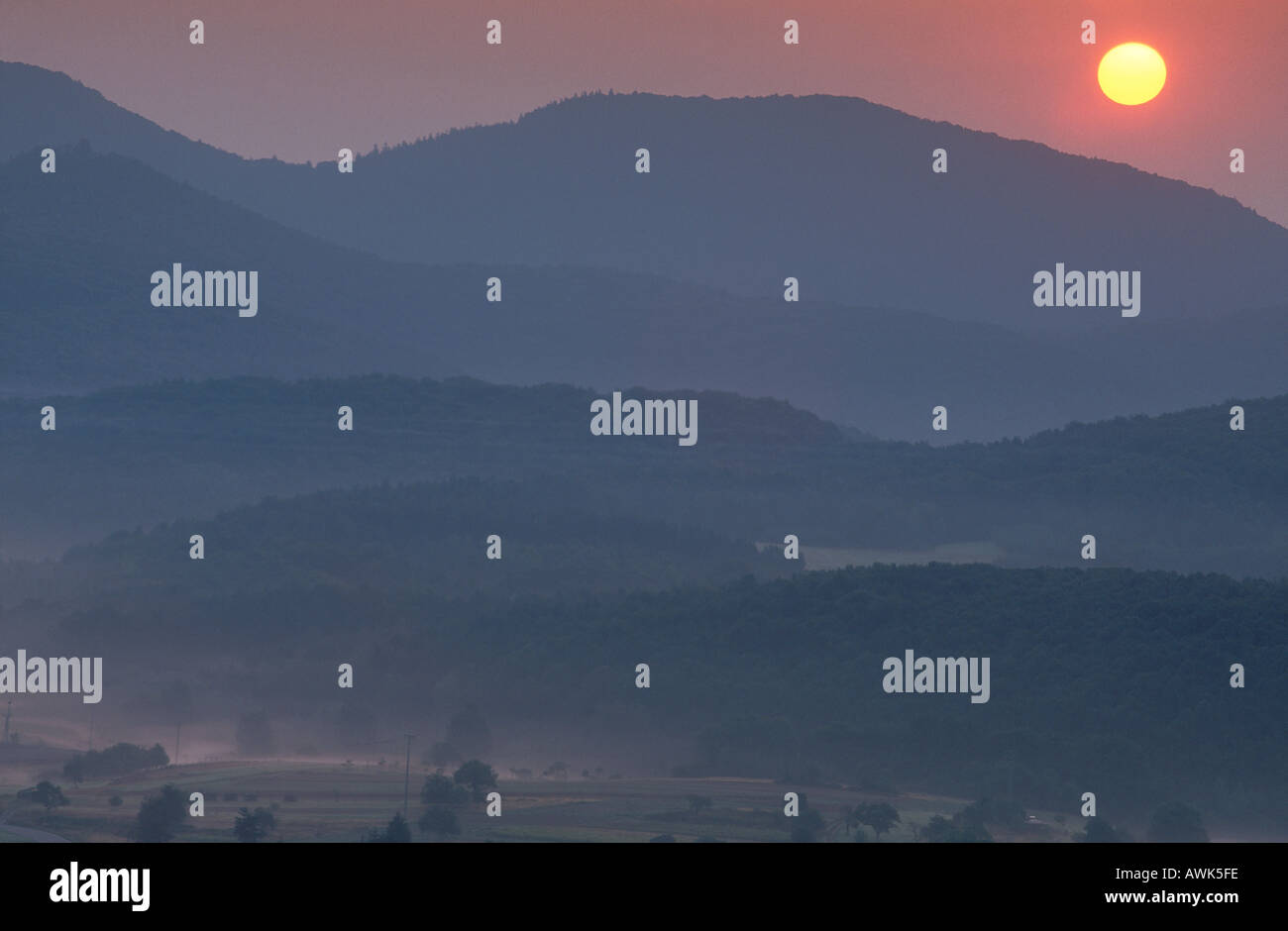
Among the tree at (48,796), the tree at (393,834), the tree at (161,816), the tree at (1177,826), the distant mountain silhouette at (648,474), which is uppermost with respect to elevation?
the distant mountain silhouette at (648,474)

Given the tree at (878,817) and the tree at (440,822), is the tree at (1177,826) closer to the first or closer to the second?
the tree at (878,817)

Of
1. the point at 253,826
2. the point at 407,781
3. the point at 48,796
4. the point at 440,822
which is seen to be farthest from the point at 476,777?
the point at 48,796

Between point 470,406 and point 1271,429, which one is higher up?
point 470,406

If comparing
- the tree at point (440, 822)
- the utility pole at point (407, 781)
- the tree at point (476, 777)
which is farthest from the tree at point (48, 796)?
the tree at point (476, 777)

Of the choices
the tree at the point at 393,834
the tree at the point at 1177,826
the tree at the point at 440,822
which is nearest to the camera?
the tree at the point at 393,834
